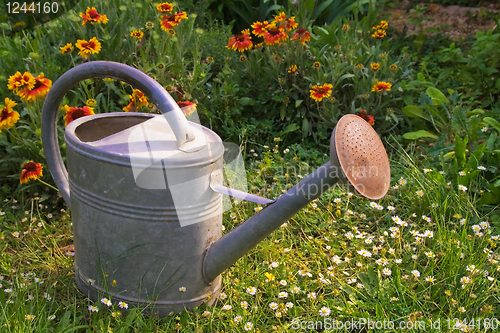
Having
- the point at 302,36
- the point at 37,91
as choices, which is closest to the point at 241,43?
the point at 302,36

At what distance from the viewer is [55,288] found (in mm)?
1646

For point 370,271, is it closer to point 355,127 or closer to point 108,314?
point 355,127

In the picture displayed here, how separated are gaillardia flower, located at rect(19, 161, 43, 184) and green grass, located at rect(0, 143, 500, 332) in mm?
216

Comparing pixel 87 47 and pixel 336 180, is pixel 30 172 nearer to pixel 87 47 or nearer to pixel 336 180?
pixel 87 47

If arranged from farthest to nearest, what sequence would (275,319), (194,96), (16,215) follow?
(194,96) < (16,215) < (275,319)

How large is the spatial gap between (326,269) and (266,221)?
1.64ft

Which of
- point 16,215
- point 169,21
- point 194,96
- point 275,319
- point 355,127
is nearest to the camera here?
point 355,127

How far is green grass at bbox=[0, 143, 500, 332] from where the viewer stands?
1.51 metres

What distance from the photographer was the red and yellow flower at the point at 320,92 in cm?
233

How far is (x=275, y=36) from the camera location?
2.45m

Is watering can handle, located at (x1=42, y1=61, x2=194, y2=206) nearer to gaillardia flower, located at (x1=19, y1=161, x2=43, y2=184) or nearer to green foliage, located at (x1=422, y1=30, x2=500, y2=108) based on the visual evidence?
gaillardia flower, located at (x1=19, y1=161, x2=43, y2=184)

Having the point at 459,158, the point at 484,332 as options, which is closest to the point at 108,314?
the point at 484,332

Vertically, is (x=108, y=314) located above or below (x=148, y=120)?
below

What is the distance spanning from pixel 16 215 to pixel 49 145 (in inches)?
22.9
